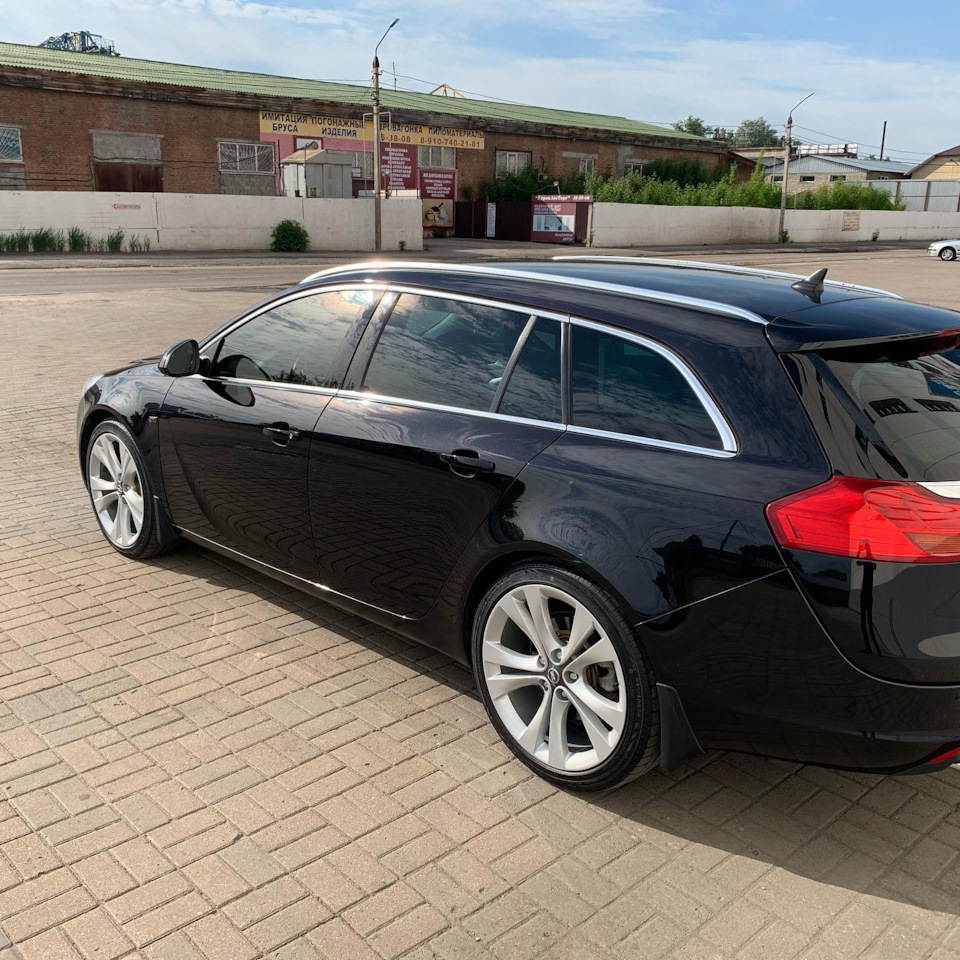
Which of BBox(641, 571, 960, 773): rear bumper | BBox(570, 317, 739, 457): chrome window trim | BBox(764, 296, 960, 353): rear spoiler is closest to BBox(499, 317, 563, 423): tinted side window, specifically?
BBox(570, 317, 739, 457): chrome window trim

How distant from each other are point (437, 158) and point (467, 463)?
4644 centimetres

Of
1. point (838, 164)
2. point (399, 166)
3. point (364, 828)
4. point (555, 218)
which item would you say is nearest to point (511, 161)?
point (555, 218)

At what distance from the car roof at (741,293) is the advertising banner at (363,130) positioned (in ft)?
133

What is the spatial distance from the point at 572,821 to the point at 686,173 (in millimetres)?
58956

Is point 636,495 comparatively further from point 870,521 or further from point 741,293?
point 741,293

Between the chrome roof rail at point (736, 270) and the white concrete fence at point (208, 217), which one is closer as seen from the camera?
the chrome roof rail at point (736, 270)

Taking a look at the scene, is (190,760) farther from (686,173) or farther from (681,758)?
(686,173)

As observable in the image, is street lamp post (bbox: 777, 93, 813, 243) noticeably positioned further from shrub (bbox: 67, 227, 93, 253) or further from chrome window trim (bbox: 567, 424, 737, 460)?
chrome window trim (bbox: 567, 424, 737, 460)

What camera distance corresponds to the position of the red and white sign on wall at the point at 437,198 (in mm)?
46406

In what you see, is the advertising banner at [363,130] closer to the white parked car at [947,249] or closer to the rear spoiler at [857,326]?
the white parked car at [947,249]

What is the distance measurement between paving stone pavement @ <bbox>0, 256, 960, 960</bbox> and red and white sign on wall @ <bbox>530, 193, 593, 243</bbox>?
42.0m

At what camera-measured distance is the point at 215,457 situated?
14.3 feet

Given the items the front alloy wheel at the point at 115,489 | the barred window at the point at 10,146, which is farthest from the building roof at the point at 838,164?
the front alloy wheel at the point at 115,489

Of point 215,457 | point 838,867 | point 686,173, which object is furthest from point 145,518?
point 686,173
